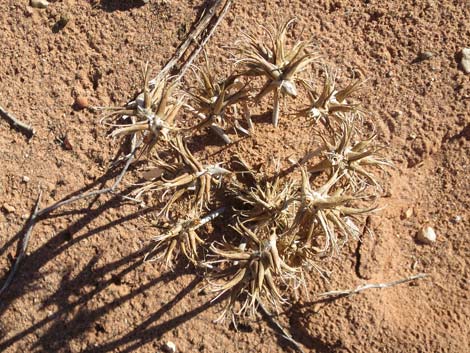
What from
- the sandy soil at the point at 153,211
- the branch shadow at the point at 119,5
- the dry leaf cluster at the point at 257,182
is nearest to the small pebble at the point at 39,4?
the sandy soil at the point at 153,211

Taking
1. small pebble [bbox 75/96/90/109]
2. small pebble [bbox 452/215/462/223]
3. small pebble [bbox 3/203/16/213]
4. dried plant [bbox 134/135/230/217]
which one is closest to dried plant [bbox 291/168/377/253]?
dried plant [bbox 134/135/230/217]

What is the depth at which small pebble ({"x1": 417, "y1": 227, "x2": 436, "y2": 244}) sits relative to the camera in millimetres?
2715

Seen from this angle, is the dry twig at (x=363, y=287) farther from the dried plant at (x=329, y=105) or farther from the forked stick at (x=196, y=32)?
the forked stick at (x=196, y=32)

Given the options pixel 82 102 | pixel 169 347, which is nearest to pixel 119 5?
pixel 82 102

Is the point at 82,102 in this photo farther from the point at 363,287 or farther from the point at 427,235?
the point at 427,235

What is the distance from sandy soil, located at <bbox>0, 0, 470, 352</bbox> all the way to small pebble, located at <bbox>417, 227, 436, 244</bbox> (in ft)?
0.11

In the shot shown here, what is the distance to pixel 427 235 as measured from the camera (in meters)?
2.71

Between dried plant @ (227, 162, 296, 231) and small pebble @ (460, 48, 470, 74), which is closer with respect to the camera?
dried plant @ (227, 162, 296, 231)

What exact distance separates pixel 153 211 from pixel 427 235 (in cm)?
144

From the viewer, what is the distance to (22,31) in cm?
297

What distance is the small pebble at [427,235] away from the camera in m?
2.71

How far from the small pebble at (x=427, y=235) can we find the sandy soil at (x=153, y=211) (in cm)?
3

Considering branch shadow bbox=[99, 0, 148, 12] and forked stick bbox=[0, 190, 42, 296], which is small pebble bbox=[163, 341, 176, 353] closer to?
forked stick bbox=[0, 190, 42, 296]

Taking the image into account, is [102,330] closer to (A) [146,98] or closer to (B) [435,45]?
(A) [146,98]
